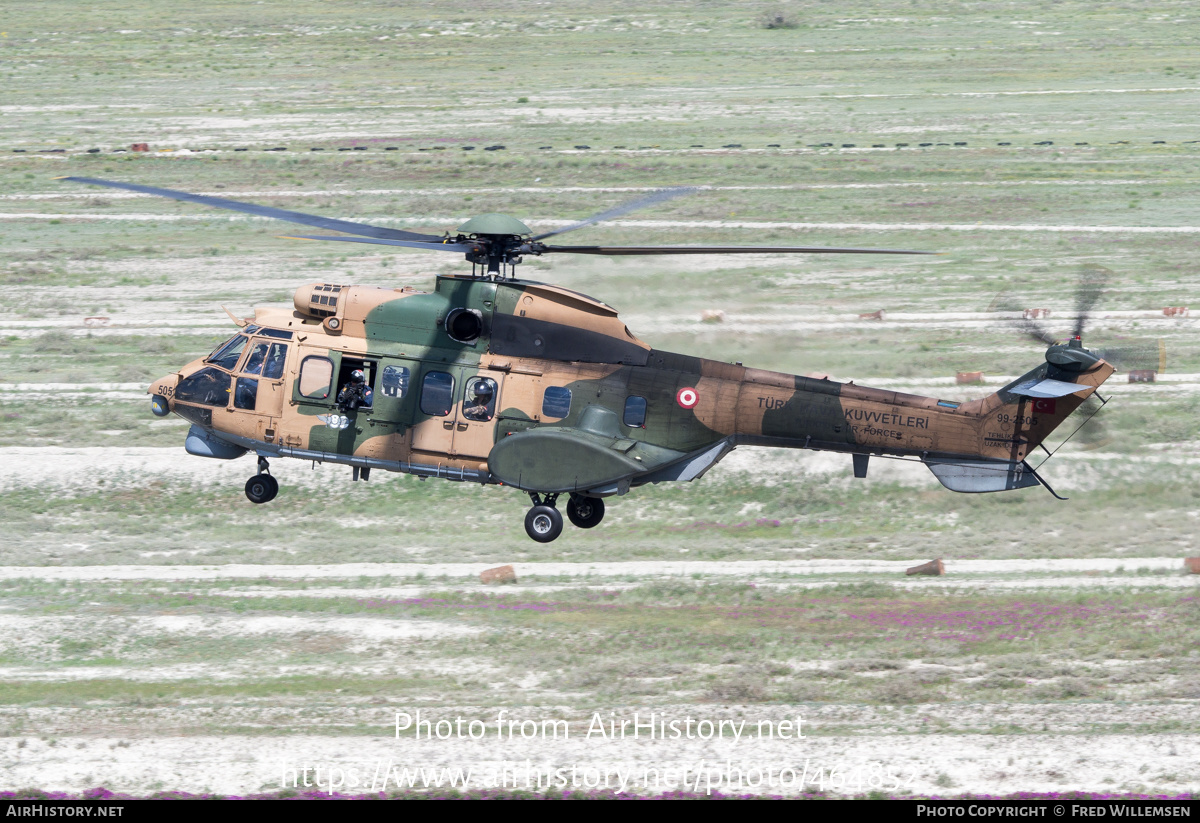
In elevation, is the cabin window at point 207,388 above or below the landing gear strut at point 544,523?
above

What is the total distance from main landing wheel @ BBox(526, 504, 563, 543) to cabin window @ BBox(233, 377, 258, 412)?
16.3 ft

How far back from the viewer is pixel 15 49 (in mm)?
86500

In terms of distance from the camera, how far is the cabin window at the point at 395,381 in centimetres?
2373

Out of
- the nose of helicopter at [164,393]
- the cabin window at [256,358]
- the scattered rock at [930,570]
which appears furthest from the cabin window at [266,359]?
the scattered rock at [930,570]

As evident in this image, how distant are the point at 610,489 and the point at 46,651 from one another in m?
9.81

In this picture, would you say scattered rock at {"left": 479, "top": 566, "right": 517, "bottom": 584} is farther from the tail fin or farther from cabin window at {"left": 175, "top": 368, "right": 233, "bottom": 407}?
the tail fin

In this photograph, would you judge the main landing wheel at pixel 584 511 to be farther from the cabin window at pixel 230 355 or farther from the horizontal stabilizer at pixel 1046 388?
the horizontal stabilizer at pixel 1046 388

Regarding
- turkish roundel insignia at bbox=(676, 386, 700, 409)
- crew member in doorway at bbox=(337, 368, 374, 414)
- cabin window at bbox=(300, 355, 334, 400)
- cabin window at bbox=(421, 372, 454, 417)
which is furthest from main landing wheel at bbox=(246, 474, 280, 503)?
turkish roundel insignia at bbox=(676, 386, 700, 409)

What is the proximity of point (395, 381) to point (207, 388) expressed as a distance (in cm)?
339

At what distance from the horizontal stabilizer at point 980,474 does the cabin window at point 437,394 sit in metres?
7.55

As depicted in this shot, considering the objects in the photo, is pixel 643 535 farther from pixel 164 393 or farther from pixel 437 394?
pixel 164 393

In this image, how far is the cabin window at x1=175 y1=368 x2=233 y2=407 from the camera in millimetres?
24672

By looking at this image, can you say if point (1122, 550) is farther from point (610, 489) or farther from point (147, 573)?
point (147, 573)

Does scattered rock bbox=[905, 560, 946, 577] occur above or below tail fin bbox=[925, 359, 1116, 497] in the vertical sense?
below
